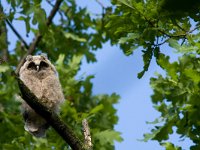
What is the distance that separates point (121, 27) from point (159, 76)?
295 centimetres

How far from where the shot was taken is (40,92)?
6.03 meters

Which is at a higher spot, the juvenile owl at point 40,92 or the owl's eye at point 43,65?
the owl's eye at point 43,65

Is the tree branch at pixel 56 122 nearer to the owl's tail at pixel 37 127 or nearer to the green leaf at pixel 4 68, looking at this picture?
the green leaf at pixel 4 68

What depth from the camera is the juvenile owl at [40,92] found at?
19.8 ft

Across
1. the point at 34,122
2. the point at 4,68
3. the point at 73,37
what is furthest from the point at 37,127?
the point at 73,37

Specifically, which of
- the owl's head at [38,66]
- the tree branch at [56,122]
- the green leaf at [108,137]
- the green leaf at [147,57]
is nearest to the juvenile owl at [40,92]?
the owl's head at [38,66]

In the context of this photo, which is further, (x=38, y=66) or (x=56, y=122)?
(x=38, y=66)

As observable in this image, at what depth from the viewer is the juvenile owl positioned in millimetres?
6031

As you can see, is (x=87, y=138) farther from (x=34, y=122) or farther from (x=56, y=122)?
(x=34, y=122)

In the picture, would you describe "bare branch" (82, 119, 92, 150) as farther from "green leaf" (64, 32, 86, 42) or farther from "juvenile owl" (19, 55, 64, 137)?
"green leaf" (64, 32, 86, 42)

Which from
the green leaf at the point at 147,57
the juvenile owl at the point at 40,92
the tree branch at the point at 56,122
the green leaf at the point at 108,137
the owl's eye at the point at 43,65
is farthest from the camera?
the green leaf at the point at 108,137

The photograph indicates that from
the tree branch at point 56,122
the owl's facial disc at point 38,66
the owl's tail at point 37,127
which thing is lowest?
the tree branch at point 56,122

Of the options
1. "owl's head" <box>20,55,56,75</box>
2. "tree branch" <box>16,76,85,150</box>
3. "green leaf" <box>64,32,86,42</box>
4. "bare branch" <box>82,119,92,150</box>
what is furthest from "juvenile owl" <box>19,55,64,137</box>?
"green leaf" <box>64,32,86,42</box>

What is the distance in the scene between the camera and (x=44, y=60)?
6.56 metres
